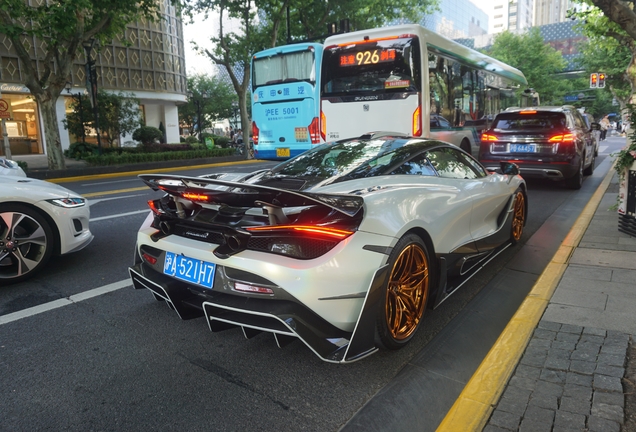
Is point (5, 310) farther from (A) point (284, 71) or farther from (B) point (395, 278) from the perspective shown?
(A) point (284, 71)

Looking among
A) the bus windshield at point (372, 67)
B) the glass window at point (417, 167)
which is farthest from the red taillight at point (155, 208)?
the bus windshield at point (372, 67)

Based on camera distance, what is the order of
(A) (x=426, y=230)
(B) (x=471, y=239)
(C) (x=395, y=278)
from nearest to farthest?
1. (C) (x=395, y=278)
2. (A) (x=426, y=230)
3. (B) (x=471, y=239)

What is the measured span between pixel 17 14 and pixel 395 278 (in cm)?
1483

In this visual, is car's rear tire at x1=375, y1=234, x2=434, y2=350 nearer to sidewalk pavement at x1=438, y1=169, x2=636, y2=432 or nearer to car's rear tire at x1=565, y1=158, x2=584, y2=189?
sidewalk pavement at x1=438, y1=169, x2=636, y2=432

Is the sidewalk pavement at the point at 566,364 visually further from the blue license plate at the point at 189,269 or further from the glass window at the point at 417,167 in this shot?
the blue license plate at the point at 189,269

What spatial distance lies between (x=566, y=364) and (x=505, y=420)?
719 mm

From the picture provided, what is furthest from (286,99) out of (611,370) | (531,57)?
(531,57)

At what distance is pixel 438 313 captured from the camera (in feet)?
12.1

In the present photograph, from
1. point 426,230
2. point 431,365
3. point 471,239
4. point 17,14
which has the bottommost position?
point 431,365

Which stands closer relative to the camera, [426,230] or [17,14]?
[426,230]

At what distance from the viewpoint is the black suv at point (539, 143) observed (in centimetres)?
905

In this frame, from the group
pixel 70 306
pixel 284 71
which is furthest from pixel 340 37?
pixel 70 306

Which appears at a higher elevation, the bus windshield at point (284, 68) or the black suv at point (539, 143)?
the bus windshield at point (284, 68)

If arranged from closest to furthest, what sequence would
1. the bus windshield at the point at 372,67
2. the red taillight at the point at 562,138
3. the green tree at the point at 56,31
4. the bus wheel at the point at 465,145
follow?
the red taillight at the point at 562,138 < the bus windshield at the point at 372,67 < the bus wheel at the point at 465,145 < the green tree at the point at 56,31
